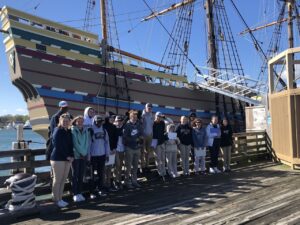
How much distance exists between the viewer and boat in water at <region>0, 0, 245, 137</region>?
15.4 m

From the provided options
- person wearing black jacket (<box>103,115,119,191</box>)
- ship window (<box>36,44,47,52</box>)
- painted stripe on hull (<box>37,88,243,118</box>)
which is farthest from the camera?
painted stripe on hull (<box>37,88,243,118</box>)

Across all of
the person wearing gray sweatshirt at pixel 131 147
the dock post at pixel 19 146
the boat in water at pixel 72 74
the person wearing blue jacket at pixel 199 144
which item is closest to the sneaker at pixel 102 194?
the person wearing gray sweatshirt at pixel 131 147

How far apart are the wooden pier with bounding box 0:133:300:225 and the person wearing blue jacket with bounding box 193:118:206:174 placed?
25.4 inches

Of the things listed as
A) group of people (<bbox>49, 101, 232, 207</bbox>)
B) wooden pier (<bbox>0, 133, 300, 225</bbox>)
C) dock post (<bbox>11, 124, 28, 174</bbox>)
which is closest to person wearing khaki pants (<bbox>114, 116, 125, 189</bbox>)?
group of people (<bbox>49, 101, 232, 207</bbox>)

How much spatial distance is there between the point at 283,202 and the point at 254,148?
6406mm

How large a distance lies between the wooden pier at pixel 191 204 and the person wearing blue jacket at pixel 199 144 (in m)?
0.65

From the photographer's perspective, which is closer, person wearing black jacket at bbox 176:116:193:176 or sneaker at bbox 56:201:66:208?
sneaker at bbox 56:201:66:208

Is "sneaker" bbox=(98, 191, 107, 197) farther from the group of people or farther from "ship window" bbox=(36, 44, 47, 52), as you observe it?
"ship window" bbox=(36, 44, 47, 52)

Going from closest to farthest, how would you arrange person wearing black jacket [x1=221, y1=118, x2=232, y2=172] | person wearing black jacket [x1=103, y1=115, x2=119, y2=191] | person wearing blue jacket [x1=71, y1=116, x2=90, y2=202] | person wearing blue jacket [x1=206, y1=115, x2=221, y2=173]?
person wearing blue jacket [x1=71, y1=116, x2=90, y2=202] → person wearing black jacket [x1=103, y1=115, x2=119, y2=191] → person wearing blue jacket [x1=206, y1=115, x2=221, y2=173] → person wearing black jacket [x1=221, y1=118, x2=232, y2=172]

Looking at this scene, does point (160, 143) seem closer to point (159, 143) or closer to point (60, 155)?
point (159, 143)

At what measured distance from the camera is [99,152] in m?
7.10

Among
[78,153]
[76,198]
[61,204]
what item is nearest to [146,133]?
[78,153]

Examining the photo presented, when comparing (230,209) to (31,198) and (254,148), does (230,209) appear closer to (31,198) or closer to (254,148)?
(31,198)

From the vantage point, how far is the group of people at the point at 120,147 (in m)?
6.34
